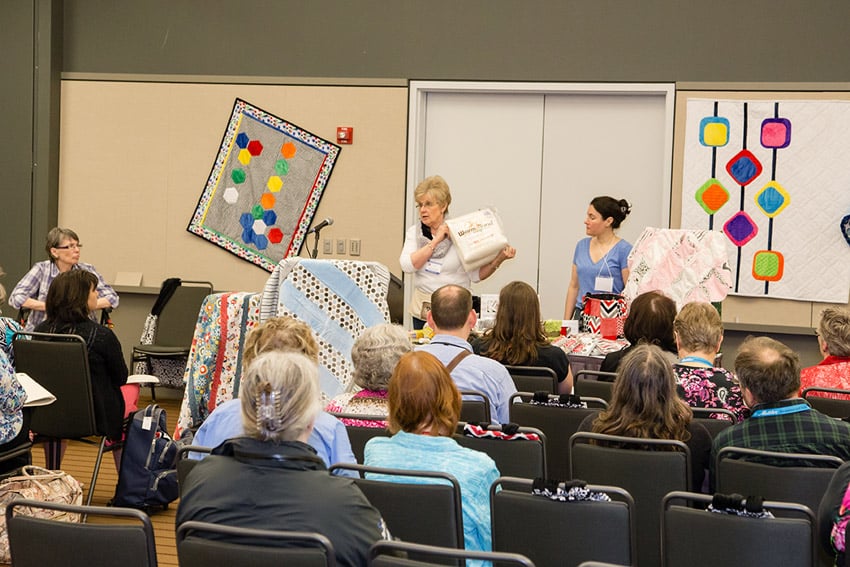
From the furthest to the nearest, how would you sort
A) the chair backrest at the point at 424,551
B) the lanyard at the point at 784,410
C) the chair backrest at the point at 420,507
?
the lanyard at the point at 784,410 < the chair backrest at the point at 420,507 < the chair backrest at the point at 424,551

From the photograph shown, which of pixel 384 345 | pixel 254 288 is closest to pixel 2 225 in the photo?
pixel 254 288

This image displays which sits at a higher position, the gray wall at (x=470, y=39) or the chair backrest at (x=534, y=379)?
the gray wall at (x=470, y=39)

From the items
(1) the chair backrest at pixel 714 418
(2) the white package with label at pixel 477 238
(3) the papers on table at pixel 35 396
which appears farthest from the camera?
(2) the white package with label at pixel 477 238

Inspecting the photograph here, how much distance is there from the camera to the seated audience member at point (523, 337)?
4.48 m

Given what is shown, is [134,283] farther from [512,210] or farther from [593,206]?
[593,206]

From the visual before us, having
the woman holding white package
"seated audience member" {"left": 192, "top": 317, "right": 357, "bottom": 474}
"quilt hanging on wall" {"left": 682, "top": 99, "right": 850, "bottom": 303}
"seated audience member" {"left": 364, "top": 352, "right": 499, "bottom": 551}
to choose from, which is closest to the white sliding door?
"quilt hanging on wall" {"left": 682, "top": 99, "right": 850, "bottom": 303}

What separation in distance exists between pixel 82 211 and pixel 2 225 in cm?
61

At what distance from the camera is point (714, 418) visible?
361 centimetres

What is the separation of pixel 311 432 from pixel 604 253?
13.2 ft

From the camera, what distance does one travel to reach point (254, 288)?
7980 millimetres

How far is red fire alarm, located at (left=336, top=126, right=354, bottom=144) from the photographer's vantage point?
306 inches

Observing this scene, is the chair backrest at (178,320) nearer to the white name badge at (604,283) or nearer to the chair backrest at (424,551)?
the white name badge at (604,283)

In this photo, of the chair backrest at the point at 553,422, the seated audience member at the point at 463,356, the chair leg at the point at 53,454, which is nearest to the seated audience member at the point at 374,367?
the seated audience member at the point at 463,356

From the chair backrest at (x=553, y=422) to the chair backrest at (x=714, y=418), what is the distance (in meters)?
0.35
